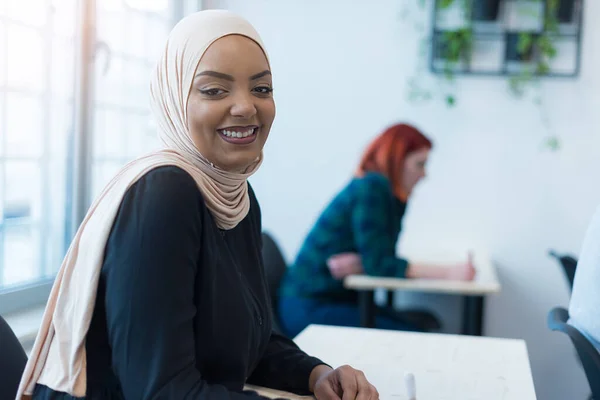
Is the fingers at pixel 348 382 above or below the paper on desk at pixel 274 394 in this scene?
above

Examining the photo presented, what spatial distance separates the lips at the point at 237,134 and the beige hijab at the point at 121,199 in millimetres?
53

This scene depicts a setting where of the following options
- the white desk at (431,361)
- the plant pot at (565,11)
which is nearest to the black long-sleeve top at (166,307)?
the white desk at (431,361)

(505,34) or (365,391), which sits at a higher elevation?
(505,34)

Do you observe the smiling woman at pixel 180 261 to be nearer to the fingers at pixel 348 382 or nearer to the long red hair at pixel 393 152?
the fingers at pixel 348 382

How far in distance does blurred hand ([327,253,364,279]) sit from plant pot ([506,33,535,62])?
50.3 inches

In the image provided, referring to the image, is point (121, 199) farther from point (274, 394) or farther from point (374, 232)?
point (374, 232)

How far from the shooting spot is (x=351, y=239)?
2707mm

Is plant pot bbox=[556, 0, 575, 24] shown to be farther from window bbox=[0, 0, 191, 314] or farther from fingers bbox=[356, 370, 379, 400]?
fingers bbox=[356, 370, 379, 400]

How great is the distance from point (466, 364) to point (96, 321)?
80 cm

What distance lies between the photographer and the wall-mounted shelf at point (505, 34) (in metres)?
3.20

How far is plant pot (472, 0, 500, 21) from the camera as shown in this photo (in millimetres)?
3176

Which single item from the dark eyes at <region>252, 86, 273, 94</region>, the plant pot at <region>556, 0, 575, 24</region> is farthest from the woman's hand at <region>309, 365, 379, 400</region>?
the plant pot at <region>556, 0, 575, 24</region>

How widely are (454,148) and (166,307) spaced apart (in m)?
2.56

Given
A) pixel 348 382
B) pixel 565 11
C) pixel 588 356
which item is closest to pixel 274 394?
pixel 348 382
